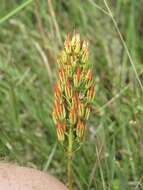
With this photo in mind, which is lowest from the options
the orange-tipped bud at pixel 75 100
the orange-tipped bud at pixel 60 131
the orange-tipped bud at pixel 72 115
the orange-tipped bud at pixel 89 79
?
the orange-tipped bud at pixel 60 131

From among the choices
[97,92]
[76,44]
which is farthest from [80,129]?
[97,92]

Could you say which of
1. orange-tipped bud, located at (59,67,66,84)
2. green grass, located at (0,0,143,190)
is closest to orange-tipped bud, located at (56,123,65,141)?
orange-tipped bud, located at (59,67,66,84)

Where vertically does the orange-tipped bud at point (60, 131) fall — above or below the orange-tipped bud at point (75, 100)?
below

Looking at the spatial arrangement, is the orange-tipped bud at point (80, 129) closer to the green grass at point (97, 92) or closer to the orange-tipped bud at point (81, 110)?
the orange-tipped bud at point (81, 110)

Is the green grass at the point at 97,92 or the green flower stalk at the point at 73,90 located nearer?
the green flower stalk at the point at 73,90

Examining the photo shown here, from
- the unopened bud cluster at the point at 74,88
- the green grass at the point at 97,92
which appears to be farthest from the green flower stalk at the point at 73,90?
the green grass at the point at 97,92

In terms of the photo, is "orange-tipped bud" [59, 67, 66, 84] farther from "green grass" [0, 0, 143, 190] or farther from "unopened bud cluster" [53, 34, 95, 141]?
"green grass" [0, 0, 143, 190]

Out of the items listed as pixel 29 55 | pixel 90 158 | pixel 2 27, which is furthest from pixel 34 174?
pixel 2 27

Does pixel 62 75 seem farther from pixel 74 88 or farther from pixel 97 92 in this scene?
pixel 97 92
